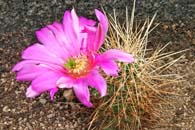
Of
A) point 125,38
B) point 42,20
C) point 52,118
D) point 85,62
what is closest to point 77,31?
point 85,62

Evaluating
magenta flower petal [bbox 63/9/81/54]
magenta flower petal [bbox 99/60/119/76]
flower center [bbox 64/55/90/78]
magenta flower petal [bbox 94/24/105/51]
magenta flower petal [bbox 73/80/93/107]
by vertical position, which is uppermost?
magenta flower petal [bbox 63/9/81/54]

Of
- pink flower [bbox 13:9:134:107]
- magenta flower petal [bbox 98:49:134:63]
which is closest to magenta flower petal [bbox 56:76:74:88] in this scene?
pink flower [bbox 13:9:134:107]

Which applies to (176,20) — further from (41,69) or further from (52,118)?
(41,69)

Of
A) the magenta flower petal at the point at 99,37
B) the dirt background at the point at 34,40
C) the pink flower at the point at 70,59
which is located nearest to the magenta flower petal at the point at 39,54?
the pink flower at the point at 70,59

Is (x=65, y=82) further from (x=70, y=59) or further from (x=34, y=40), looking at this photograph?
(x=34, y=40)

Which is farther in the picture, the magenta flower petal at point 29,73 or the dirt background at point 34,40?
the dirt background at point 34,40

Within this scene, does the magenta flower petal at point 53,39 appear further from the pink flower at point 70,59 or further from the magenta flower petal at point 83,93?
the magenta flower petal at point 83,93

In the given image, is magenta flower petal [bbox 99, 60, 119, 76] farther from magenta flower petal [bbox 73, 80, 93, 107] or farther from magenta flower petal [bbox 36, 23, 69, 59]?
magenta flower petal [bbox 36, 23, 69, 59]
